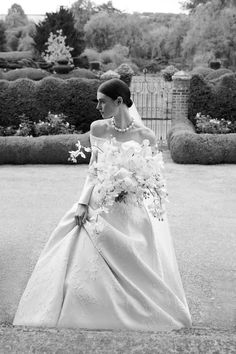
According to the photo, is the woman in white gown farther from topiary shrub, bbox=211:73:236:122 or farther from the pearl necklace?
→ topiary shrub, bbox=211:73:236:122

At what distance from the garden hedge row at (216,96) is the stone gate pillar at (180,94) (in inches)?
5.7

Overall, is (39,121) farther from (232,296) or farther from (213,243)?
(232,296)

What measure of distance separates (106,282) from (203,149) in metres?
6.92

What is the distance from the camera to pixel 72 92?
39.7 feet

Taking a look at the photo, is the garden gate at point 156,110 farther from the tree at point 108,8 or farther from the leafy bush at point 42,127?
the tree at point 108,8

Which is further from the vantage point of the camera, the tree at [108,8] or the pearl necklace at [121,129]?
the tree at [108,8]

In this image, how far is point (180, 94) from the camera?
1246 centimetres

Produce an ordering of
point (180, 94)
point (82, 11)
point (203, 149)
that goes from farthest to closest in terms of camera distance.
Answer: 1. point (82, 11)
2. point (180, 94)
3. point (203, 149)

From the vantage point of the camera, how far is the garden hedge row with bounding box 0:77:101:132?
1194cm

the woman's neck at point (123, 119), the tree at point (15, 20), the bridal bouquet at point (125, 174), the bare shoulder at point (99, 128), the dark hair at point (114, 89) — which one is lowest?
the bridal bouquet at point (125, 174)

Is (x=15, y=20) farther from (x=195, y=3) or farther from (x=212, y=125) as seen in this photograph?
(x=212, y=125)


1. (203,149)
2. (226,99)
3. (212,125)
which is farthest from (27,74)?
(203,149)

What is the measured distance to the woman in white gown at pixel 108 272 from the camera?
2973 mm

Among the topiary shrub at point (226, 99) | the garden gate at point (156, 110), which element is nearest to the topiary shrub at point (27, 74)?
the garden gate at point (156, 110)
